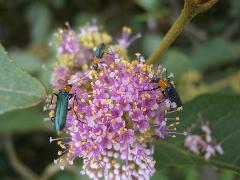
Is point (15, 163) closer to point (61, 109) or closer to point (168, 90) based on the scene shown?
point (61, 109)

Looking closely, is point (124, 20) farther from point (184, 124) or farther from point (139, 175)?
point (139, 175)

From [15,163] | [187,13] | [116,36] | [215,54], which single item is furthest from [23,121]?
[187,13]

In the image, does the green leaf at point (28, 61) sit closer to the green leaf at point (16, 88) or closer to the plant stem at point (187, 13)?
the green leaf at point (16, 88)

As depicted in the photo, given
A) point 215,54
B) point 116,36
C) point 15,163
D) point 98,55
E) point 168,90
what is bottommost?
point 15,163

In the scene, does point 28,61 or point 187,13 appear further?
point 28,61

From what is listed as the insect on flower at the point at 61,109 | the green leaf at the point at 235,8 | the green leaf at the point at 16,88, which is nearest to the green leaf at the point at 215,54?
the green leaf at the point at 235,8
